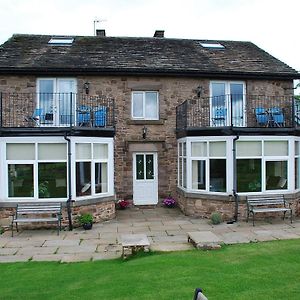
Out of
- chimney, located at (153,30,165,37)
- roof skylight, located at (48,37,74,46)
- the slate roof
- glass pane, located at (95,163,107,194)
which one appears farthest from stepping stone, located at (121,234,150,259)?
chimney, located at (153,30,165,37)

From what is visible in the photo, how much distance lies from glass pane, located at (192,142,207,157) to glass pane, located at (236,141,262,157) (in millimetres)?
1208

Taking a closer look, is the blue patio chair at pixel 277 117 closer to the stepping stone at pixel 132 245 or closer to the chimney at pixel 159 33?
the chimney at pixel 159 33

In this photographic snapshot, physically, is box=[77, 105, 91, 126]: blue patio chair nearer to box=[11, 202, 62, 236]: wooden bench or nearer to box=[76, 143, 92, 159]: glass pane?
box=[76, 143, 92, 159]: glass pane

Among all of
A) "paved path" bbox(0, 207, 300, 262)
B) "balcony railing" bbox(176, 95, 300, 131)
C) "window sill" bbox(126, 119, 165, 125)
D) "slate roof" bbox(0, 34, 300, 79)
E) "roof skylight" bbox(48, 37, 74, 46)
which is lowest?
"paved path" bbox(0, 207, 300, 262)

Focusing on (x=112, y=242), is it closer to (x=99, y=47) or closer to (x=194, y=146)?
(x=194, y=146)

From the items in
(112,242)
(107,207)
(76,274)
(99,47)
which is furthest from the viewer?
(99,47)

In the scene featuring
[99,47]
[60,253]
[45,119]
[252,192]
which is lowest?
[60,253]

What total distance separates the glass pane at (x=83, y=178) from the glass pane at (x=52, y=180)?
0.43 m

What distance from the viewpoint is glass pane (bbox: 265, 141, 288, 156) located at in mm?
13578

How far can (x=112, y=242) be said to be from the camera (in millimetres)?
10117

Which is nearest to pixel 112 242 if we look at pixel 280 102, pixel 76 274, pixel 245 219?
pixel 76 274

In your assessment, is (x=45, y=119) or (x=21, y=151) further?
(x=45, y=119)

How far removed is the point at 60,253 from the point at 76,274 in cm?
215

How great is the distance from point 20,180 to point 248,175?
26.0 ft
